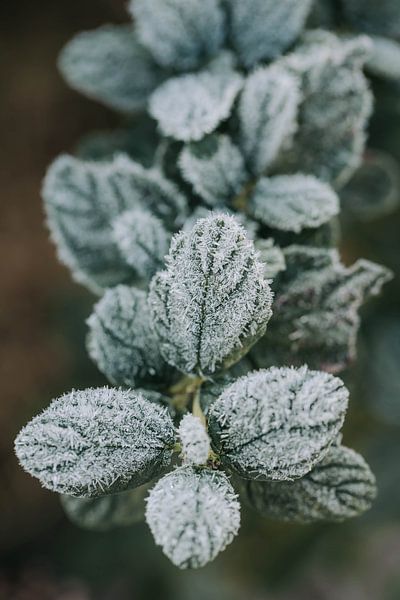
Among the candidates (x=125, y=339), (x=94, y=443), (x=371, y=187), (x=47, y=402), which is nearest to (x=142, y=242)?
(x=125, y=339)

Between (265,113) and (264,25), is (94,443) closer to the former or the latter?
Answer: (265,113)

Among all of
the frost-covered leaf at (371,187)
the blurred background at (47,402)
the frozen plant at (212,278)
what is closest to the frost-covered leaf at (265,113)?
the frozen plant at (212,278)

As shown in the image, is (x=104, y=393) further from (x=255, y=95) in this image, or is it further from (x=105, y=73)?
(x=105, y=73)

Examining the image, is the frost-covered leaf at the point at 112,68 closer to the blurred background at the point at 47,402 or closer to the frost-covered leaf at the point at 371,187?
the frost-covered leaf at the point at 371,187

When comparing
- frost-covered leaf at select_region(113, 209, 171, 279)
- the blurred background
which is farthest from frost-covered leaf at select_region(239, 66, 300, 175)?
the blurred background

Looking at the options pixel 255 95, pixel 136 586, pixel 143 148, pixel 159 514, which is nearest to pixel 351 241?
pixel 143 148

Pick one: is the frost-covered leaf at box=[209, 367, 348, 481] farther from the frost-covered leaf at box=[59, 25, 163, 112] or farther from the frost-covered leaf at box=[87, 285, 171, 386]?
the frost-covered leaf at box=[59, 25, 163, 112]
